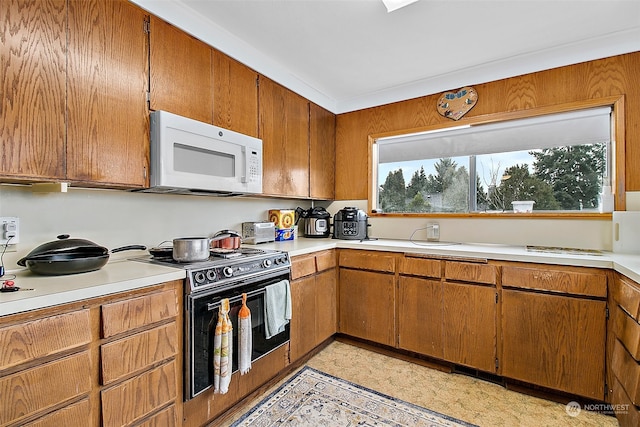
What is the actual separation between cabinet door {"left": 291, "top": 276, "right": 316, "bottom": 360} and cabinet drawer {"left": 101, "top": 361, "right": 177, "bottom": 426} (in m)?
0.94

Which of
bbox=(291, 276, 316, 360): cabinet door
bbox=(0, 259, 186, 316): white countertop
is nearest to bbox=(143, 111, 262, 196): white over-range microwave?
bbox=(0, 259, 186, 316): white countertop

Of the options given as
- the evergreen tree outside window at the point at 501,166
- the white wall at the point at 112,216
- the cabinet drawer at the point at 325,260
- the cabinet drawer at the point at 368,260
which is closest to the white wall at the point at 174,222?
the white wall at the point at 112,216

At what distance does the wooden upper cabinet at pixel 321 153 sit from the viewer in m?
3.09

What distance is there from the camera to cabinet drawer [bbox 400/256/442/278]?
2.31 metres

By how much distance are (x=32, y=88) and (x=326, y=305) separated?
2254 mm

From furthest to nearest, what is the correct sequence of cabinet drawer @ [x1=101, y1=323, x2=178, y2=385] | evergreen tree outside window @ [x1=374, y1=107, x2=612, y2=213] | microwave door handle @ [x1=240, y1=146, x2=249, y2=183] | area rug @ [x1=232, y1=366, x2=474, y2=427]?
evergreen tree outside window @ [x1=374, y1=107, x2=612, y2=213]
microwave door handle @ [x1=240, y1=146, x2=249, y2=183]
area rug @ [x1=232, y1=366, x2=474, y2=427]
cabinet drawer @ [x1=101, y1=323, x2=178, y2=385]

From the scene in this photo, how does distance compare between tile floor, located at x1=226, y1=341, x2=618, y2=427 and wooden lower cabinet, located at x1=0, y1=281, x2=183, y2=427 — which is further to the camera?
tile floor, located at x1=226, y1=341, x2=618, y2=427

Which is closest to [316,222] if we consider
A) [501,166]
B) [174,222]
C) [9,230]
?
[174,222]

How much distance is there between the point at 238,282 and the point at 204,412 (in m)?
0.68

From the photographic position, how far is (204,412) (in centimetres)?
162

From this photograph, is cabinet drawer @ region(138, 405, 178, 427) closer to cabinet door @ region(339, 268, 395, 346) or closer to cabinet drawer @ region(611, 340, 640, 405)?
cabinet door @ region(339, 268, 395, 346)

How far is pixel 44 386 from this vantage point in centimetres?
104

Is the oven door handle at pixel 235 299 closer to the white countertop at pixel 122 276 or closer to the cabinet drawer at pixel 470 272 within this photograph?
the white countertop at pixel 122 276

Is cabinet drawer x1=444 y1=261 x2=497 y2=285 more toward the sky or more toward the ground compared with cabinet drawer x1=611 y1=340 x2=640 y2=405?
more toward the sky
